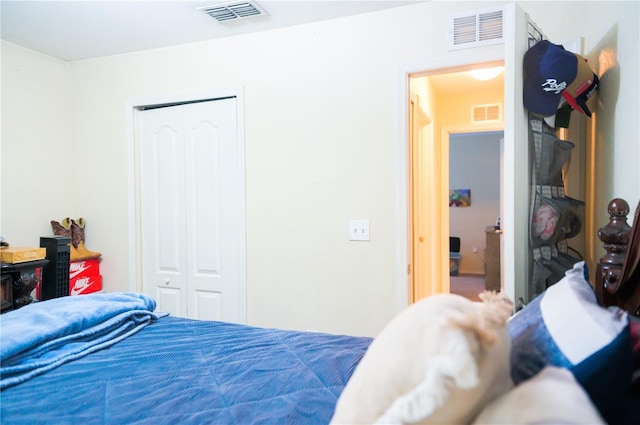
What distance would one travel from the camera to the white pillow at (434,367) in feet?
1.70

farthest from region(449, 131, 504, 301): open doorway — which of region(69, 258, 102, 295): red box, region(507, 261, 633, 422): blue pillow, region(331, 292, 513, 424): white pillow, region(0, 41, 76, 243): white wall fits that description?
region(331, 292, 513, 424): white pillow

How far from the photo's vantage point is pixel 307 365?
1.26 m

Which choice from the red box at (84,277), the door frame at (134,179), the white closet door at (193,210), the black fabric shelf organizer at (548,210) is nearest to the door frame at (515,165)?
the black fabric shelf organizer at (548,210)

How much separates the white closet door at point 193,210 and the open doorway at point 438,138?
1.50 metres

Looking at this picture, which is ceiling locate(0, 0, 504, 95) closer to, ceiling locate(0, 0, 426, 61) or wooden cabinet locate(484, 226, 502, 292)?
ceiling locate(0, 0, 426, 61)

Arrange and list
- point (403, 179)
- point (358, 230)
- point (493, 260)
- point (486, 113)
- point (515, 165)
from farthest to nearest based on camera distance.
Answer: point (493, 260) < point (486, 113) < point (358, 230) < point (403, 179) < point (515, 165)

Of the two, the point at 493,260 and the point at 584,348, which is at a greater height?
the point at 584,348

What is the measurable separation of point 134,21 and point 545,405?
2.84 metres

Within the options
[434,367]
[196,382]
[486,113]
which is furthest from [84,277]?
[486,113]

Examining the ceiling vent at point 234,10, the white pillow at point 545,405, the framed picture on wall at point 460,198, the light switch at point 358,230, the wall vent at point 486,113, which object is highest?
the ceiling vent at point 234,10

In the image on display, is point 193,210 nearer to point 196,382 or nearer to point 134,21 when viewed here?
point 134,21

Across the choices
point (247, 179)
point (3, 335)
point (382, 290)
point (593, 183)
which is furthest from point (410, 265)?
point (3, 335)

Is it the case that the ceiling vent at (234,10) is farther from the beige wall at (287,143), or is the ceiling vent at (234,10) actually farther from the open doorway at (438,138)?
the open doorway at (438,138)

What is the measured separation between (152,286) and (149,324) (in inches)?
55.9
